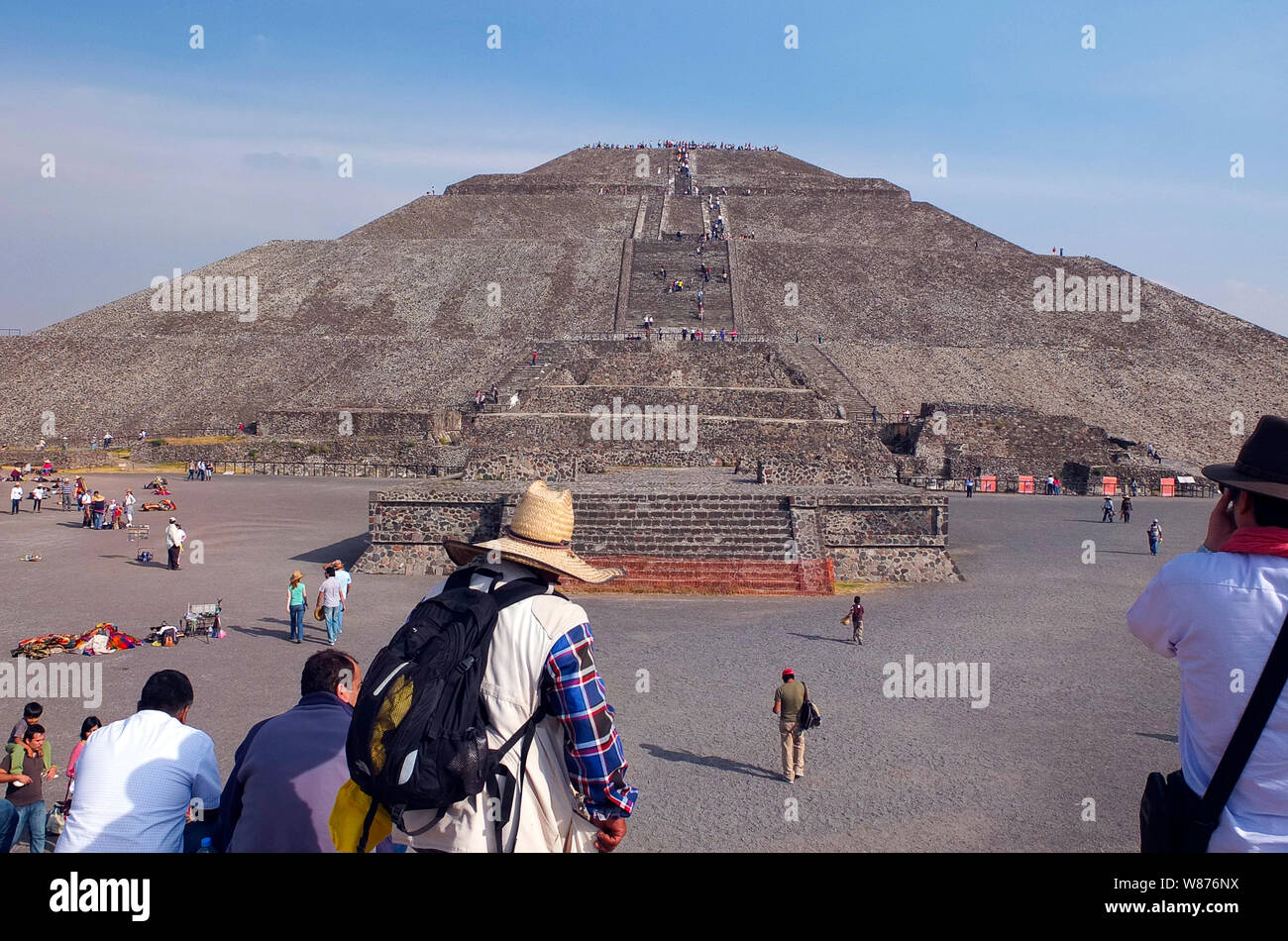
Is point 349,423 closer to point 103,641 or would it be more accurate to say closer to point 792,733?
point 103,641

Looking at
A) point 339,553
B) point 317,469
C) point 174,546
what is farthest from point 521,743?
point 317,469

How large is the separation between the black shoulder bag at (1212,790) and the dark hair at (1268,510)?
0.30 meters

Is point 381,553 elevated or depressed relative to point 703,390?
depressed

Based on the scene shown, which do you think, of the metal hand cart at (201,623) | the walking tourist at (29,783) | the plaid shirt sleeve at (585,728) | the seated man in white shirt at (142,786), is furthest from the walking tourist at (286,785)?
the metal hand cart at (201,623)

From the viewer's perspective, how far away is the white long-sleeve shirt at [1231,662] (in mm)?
2297

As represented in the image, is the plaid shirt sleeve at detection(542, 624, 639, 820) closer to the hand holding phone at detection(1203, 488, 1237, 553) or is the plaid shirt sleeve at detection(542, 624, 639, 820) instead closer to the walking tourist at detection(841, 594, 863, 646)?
the hand holding phone at detection(1203, 488, 1237, 553)

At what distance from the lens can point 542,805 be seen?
2787 millimetres

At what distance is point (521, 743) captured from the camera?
2.74 metres

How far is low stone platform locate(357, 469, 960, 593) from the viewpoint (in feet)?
48.6

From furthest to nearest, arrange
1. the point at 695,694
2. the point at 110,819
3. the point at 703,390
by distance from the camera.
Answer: the point at 703,390 → the point at 695,694 → the point at 110,819
